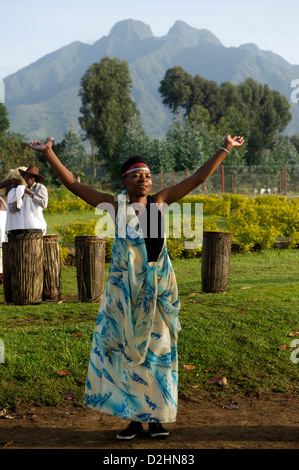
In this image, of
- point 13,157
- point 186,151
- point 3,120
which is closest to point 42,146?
point 186,151

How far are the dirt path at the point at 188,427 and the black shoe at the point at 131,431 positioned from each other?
37 millimetres

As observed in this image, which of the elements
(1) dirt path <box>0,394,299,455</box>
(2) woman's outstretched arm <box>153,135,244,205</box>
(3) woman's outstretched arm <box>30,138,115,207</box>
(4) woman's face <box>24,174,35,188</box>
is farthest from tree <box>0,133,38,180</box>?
(2) woman's outstretched arm <box>153,135,244,205</box>

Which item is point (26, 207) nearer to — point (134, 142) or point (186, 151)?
point (186, 151)

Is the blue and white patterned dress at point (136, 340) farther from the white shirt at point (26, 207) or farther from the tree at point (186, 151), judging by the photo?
the tree at point (186, 151)

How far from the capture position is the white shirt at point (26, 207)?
8.87 meters

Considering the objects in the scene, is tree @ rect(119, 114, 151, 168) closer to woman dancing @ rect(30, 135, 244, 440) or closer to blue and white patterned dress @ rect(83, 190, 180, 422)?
woman dancing @ rect(30, 135, 244, 440)

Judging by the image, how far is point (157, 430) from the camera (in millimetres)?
3744

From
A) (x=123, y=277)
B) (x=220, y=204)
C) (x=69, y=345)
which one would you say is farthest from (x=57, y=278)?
(x=220, y=204)

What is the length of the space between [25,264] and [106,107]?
46756 mm

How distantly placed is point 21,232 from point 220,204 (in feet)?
39.7

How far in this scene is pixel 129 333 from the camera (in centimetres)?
359

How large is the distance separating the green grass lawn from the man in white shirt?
176 cm

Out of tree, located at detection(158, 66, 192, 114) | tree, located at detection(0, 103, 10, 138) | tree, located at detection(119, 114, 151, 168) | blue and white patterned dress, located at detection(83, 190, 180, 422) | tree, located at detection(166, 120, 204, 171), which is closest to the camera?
blue and white patterned dress, located at detection(83, 190, 180, 422)

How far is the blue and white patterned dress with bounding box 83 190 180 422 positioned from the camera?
3.58 metres
